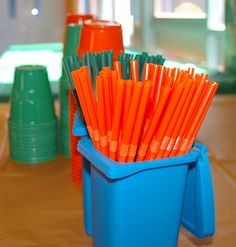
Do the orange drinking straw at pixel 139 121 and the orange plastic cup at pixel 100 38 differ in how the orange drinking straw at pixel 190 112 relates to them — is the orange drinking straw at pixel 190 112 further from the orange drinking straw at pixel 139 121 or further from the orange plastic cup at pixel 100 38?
the orange plastic cup at pixel 100 38

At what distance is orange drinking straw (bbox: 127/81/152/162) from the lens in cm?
29

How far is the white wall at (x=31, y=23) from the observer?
1.16 metres

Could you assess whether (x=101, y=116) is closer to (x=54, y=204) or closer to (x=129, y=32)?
(x=54, y=204)

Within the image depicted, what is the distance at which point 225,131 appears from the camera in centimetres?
73

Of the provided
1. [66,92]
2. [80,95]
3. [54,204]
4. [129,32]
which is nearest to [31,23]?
[129,32]

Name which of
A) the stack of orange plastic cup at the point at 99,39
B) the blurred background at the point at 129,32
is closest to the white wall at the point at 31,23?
the blurred background at the point at 129,32


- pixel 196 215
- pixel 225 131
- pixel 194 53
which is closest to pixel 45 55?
pixel 194 53

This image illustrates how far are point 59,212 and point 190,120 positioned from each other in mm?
202

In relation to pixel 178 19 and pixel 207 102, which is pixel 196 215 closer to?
pixel 207 102

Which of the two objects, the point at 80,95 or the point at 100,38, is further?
the point at 100,38

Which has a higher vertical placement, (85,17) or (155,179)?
(85,17)

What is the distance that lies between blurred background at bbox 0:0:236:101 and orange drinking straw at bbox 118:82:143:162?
2.25 feet

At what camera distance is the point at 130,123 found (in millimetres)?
299

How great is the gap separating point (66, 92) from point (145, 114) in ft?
0.98
